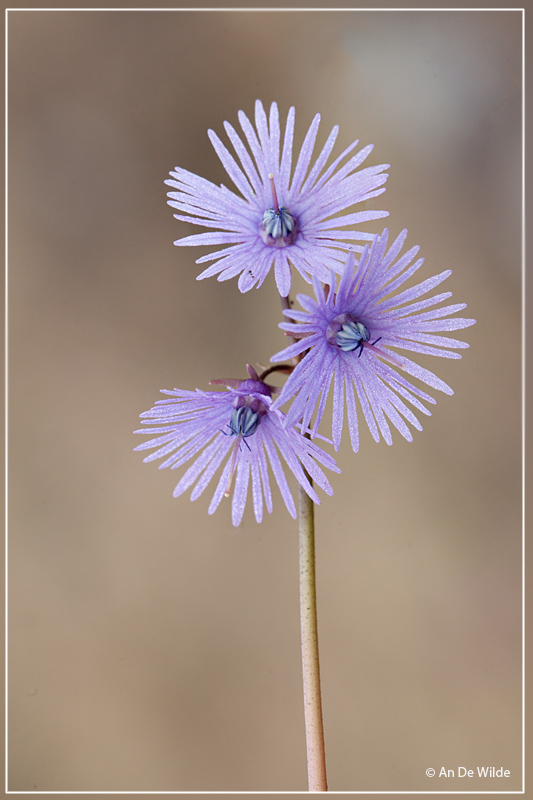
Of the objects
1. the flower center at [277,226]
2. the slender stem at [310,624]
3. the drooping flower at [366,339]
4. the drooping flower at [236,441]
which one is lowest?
the slender stem at [310,624]

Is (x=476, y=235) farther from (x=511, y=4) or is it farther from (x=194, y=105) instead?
(x=194, y=105)

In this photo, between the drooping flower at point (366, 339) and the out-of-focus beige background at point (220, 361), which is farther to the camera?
the out-of-focus beige background at point (220, 361)

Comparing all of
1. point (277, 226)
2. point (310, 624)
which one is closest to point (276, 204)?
point (277, 226)

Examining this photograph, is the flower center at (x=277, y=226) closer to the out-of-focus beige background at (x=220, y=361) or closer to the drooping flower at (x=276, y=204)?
the drooping flower at (x=276, y=204)

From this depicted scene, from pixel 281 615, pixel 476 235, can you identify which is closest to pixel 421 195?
pixel 476 235

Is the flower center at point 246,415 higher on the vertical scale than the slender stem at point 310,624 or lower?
higher

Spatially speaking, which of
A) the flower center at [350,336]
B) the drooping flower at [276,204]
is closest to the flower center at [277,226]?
the drooping flower at [276,204]

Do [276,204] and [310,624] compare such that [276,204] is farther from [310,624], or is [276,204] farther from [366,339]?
[310,624]
